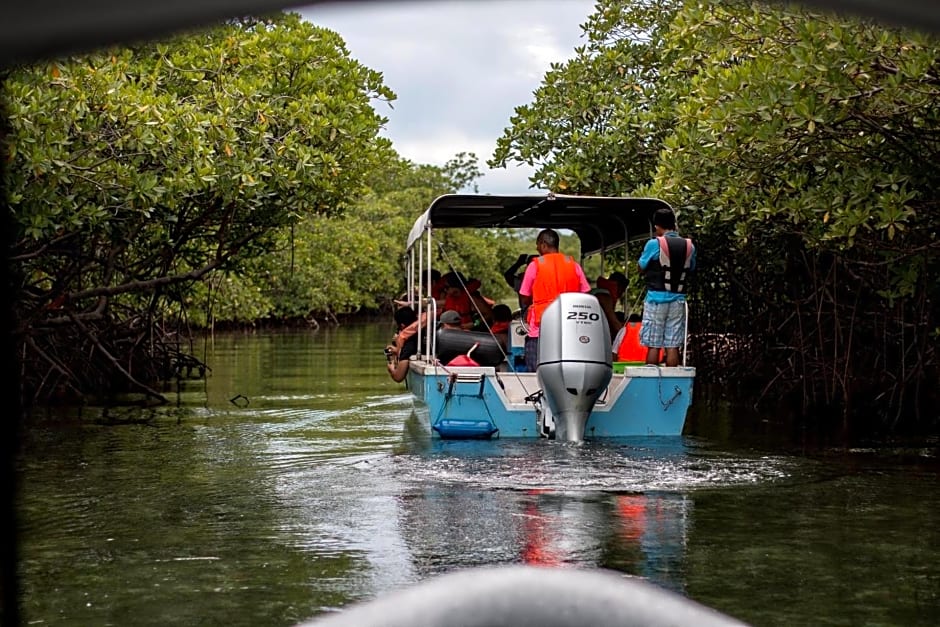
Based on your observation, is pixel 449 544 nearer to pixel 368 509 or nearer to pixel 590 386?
pixel 368 509

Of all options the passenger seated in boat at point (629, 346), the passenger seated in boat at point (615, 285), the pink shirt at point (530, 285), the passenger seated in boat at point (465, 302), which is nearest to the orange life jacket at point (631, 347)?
the passenger seated in boat at point (629, 346)

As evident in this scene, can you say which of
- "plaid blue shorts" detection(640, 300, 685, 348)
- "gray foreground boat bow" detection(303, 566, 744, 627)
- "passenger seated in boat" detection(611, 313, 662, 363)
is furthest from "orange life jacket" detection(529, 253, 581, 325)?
"gray foreground boat bow" detection(303, 566, 744, 627)

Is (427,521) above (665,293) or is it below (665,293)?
below

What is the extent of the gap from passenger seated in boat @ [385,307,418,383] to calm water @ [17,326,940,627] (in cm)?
93

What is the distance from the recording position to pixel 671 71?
49.4 ft

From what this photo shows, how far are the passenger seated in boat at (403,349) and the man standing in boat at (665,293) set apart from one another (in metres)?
2.61

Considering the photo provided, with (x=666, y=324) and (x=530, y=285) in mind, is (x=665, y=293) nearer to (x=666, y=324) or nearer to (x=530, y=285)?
(x=666, y=324)

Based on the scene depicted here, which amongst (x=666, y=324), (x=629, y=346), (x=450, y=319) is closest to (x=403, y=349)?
(x=450, y=319)

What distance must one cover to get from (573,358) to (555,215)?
11.6 ft

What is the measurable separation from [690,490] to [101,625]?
4319 millimetres

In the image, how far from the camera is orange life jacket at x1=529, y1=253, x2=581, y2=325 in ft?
35.2

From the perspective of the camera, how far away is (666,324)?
10742 mm

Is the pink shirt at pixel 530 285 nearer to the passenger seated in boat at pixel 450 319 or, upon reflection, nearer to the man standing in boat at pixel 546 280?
the man standing in boat at pixel 546 280

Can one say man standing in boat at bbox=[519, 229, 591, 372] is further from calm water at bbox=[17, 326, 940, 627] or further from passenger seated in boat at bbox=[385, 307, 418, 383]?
passenger seated in boat at bbox=[385, 307, 418, 383]
